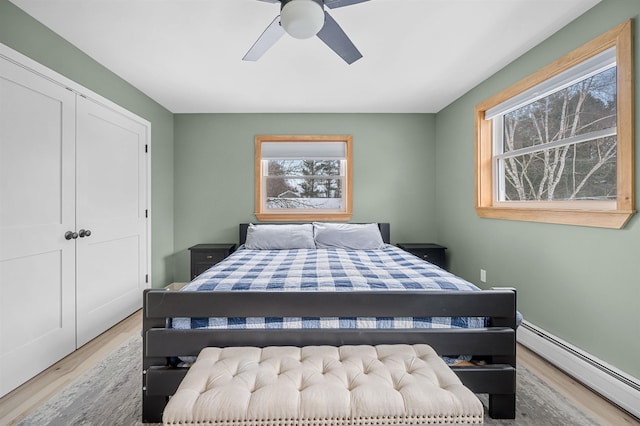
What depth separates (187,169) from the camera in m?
3.96

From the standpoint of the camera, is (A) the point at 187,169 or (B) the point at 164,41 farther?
(A) the point at 187,169

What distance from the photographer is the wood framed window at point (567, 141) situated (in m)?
1.71

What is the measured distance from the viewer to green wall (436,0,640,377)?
5.57ft

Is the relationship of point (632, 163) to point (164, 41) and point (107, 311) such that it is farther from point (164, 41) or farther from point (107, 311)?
point (107, 311)

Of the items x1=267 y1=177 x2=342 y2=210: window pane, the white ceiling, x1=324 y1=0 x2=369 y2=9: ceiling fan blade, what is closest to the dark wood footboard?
x1=324 y1=0 x2=369 y2=9: ceiling fan blade

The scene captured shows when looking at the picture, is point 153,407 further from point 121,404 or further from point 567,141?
point 567,141

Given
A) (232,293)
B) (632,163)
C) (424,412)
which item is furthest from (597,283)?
(232,293)

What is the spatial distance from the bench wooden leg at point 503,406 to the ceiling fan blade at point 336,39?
2194 mm

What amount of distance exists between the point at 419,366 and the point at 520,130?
8.12ft

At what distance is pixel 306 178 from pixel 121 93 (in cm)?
223

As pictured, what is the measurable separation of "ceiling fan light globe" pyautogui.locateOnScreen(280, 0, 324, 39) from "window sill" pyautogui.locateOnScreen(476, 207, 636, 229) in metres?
2.02

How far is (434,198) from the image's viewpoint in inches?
160

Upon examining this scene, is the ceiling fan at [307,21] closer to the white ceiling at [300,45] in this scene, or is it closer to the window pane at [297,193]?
the white ceiling at [300,45]

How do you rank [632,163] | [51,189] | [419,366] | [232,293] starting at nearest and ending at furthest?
→ [419,366] < [232,293] < [632,163] < [51,189]
